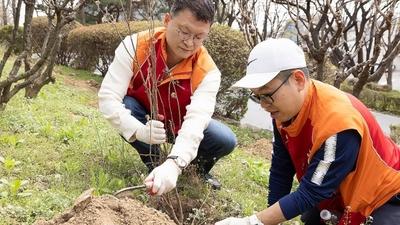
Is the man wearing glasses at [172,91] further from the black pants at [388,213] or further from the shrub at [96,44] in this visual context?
the shrub at [96,44]

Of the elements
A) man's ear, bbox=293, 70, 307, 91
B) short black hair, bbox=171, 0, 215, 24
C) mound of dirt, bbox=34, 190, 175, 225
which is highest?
short black hair, bbox=171, 0, 215, 24

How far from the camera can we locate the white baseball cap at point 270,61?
196cm

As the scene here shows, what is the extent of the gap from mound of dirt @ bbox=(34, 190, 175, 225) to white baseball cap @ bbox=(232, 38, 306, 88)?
1.94 feet

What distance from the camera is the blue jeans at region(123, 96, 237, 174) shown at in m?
3.07

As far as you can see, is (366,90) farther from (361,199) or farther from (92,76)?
(361,199)

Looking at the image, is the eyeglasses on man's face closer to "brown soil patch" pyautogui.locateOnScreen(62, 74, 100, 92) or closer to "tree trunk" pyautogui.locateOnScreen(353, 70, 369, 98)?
"tree trunk" pyautogui.locateOnScreen(353, 70, 369, 98)

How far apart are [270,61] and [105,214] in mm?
823

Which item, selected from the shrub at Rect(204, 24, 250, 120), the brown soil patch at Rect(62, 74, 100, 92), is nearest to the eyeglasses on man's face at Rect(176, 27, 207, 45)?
the shrub at Rect(204, 24, 250, 120)

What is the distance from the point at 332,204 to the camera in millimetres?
2418

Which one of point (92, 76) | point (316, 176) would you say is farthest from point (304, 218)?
point (92, 76)

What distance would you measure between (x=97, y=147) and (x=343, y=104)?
2045 millimetres

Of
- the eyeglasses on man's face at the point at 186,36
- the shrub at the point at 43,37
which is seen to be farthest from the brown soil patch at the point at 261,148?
the shrub at the point at 43,37

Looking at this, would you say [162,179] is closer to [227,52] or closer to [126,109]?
[126,109]

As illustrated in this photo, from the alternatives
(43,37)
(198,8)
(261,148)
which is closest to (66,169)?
(198,8)
